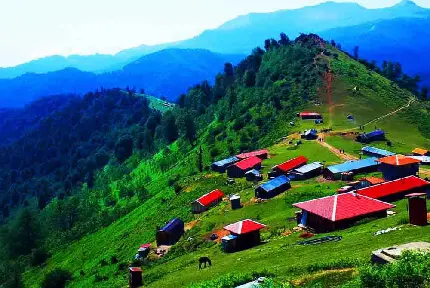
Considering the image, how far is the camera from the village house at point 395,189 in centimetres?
6438

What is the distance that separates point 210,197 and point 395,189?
34.1 metres

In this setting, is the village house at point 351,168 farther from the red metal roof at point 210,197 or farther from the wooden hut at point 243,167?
the red metal roof at point 210,197

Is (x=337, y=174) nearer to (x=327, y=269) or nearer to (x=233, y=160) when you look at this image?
(x=233, y=160)

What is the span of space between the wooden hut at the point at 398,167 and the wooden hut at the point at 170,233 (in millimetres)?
33509

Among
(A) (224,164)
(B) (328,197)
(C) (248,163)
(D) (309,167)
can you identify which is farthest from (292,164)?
(B) (328,197)

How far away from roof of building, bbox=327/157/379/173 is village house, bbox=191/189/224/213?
20.1 meters

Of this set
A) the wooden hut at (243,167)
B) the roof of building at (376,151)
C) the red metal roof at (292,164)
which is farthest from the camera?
the wooden hut at (243,167)

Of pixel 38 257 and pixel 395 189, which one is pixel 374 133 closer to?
pixel 395 189

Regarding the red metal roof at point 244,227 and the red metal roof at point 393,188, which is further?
the red metal roof at point 393,188

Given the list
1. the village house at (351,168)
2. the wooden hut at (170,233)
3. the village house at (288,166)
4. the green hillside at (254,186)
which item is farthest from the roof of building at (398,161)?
the wooden hut at (170,233)

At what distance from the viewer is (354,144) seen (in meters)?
109

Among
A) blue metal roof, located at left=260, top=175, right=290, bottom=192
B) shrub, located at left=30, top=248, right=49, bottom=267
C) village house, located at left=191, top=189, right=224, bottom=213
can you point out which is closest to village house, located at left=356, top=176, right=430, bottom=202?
blue metal roof, located at left=260, top=175, right=290, bottom=192

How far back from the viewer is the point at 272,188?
8131cm

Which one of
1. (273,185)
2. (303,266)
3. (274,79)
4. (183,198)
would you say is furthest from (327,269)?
(274,79)
